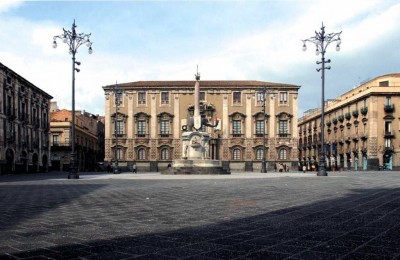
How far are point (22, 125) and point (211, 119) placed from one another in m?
27.0

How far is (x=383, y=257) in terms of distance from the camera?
4.75m

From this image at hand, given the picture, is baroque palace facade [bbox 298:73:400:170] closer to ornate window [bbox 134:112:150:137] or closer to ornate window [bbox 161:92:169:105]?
ornate window [bbox 161:92:169:105]

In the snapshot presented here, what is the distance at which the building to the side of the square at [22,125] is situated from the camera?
139ft

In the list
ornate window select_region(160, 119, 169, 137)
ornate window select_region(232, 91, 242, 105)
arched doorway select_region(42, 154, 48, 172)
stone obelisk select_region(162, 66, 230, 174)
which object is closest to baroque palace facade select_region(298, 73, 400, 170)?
ornate window select_region(232, 91, 242, 105)

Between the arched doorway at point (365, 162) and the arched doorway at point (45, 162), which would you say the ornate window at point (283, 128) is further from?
the arched doorway at point (45, 162)

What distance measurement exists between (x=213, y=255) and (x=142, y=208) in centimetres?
501

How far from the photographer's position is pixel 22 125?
4828 cm

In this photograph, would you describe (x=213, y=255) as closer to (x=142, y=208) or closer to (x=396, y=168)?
(x=142, y=208)

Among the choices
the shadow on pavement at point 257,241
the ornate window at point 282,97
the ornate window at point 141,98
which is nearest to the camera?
the shadow on pavement at point 257,241

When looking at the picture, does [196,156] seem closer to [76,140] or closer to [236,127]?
[236,127]

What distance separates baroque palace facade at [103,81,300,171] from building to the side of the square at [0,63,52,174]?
10276mm

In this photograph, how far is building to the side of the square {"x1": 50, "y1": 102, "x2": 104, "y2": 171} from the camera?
66.9 m

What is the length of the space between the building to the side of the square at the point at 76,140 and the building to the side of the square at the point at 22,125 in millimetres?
8204

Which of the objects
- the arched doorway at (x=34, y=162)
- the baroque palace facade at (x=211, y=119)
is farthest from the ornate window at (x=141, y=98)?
the arched doorway at (x=34, y=162)
